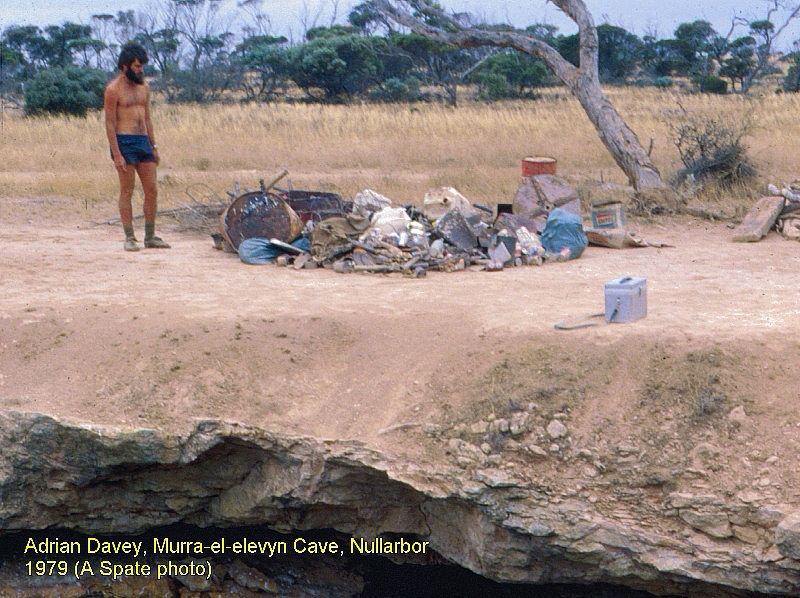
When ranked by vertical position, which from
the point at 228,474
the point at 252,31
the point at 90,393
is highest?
the point at 252,31

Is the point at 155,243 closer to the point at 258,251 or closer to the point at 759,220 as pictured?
the point at 258,251

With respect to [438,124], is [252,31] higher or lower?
higher

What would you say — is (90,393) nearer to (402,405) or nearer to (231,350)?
(231,350)

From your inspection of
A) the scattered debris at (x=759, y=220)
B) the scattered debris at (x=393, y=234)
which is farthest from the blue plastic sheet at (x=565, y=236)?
the scattered debris at (x=759, y=220)

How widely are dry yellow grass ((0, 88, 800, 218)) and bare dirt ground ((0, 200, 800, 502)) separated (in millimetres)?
3863

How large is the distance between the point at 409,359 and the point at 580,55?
6.59 metres

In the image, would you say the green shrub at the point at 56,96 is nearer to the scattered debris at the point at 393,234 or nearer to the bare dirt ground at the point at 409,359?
the scattered debris at the point at 393,234

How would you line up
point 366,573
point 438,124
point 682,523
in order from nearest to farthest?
point 682,523 < point 366,573 < point 438,124

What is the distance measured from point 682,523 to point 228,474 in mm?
2280

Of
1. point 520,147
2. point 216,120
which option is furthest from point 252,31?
point 520,147

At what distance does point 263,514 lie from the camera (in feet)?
16.6

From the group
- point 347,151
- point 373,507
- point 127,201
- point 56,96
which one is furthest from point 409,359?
point 56,96

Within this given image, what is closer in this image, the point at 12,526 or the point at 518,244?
the point at 12,526

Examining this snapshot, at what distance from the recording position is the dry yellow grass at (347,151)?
1055 centimetres
